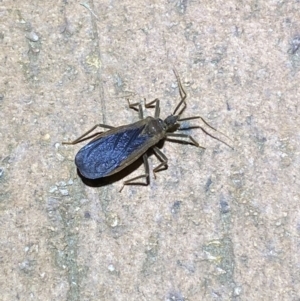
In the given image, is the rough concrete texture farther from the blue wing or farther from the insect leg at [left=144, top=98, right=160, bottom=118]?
the blue wing

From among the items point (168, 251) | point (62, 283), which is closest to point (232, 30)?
point (168, 251)

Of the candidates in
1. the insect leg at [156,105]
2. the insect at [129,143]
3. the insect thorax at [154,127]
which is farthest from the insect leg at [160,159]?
the insect leg at [156,105]

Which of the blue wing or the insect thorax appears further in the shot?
the insect thorax

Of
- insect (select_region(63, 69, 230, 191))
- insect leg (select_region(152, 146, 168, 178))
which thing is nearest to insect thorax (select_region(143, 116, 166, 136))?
insect (select_region(63, 69, 230, 191))

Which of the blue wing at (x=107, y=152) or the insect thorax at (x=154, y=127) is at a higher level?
the insect thorax at (x=154, y=127)

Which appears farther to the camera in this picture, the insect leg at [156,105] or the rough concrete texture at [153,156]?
the insect leg at [156,105]

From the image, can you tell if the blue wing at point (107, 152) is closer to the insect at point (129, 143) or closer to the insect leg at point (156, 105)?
the insect at point (129, 143)

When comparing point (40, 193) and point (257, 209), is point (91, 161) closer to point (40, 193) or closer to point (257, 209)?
point (40, 193)

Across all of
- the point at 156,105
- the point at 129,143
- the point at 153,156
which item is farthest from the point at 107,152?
the point at 156,105
